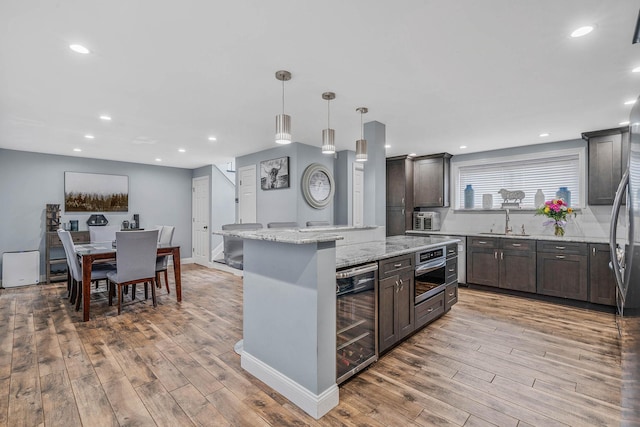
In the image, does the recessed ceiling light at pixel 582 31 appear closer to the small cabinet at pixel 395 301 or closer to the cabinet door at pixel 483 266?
the small cabinet at pixel 395 301

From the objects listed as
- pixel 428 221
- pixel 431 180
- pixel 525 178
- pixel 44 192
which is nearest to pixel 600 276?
pixel 525 178

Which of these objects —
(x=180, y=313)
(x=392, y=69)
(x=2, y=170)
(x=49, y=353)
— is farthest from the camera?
(x=2, y=170)

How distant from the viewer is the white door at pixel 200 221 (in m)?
7.00

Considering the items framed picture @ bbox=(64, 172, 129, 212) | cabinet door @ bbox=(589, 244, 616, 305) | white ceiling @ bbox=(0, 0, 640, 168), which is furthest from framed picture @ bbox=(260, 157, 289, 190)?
cabinet door @ bbox=(589, 244, 616, 305)

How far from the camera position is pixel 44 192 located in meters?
5.57

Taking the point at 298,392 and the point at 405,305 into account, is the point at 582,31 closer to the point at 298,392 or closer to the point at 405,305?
the point at 405,305

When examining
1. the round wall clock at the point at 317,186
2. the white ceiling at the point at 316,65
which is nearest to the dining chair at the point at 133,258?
the white ceiling at the point at 316,65

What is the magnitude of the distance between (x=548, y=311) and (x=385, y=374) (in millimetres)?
2806

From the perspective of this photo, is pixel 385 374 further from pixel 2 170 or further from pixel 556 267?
pixel 2 170

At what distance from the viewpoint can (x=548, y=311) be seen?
12.2 ft

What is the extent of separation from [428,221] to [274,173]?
→ 3.03m

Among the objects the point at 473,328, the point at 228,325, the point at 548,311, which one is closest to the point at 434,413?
the point at 473,328

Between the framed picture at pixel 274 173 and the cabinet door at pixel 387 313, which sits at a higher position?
the framed picture at pixel 274 173

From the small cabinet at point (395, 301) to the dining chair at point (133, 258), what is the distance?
292 cm
